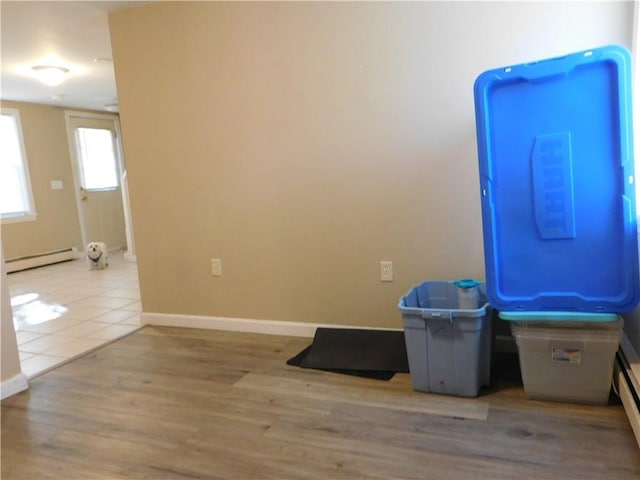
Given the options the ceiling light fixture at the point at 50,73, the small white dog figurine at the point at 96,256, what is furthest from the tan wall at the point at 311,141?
the small white dog figurine at the point at 96,256

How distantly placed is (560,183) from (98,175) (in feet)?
23.2

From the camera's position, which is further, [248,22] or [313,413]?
[248,22]

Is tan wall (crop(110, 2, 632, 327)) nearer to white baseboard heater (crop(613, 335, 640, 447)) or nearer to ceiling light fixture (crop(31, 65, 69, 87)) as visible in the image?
white baseboard heater (crop(613, 335, 640, 447))

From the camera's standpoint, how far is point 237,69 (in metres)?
2.91

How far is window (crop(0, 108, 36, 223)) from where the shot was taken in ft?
19.4

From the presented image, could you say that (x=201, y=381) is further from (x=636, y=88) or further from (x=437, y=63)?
(x=636, y=88)

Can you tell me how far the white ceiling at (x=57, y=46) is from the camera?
3.05 meters

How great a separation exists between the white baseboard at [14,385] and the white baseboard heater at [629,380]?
2861 millimetres

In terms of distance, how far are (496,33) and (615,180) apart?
39.6 inches

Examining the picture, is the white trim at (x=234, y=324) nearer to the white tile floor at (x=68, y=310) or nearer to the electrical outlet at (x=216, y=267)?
the white tile floor at (x=68, y=310)

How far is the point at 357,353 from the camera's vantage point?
2.61 m

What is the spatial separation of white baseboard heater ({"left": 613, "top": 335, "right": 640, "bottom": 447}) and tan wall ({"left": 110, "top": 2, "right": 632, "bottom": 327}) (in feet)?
2.57

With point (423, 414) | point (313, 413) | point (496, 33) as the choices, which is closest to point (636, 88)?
point (496, 33)

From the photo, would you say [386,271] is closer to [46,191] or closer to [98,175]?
[46,191]
